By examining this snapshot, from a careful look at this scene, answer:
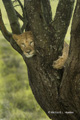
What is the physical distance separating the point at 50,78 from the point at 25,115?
344 centimetres

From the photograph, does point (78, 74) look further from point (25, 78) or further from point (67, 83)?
point (25, 78)

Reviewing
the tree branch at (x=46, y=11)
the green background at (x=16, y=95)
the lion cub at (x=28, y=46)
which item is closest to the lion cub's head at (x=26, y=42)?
the lion cub at (x=28, y=46)

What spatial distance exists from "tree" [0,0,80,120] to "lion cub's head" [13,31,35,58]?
77mm

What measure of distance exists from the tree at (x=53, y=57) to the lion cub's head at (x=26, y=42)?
8 centimetres

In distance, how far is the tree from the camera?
2.47 metres

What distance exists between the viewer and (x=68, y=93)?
263cm

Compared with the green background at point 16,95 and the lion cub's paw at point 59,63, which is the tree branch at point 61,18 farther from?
the green background at point 16,95

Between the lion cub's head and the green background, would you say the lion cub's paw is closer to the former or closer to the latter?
the lion cub's head

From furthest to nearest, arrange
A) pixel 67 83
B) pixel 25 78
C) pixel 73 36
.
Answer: pixel 25 78 → pixel 67 83 → pixel 73 36

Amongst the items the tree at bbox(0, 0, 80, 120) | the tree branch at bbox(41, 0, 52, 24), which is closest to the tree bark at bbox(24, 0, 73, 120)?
the tree at bbox(0, 0, 80, 120)

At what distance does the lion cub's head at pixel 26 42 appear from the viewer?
2797 millimetres

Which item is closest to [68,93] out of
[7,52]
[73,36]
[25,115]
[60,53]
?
[60,53]

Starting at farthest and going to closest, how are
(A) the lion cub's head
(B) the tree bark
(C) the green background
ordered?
1. (C) the green background
2. (A) the lion cub's head
3. (B) the tree bark

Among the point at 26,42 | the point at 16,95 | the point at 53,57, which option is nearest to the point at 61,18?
the point at 53,57
